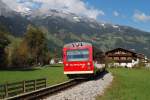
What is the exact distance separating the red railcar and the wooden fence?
27.9 ft

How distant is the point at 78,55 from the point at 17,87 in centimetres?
1514

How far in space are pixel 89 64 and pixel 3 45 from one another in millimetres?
58250

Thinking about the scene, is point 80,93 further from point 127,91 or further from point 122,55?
point 122,55

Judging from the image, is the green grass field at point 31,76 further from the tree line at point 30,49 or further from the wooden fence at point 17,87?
the tree line at point 30,49

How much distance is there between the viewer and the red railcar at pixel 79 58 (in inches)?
1545

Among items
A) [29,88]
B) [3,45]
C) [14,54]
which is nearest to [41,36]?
[14,54]

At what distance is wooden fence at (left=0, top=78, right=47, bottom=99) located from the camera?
23.2 metres

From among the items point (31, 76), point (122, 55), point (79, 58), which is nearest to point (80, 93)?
point (79, 58)

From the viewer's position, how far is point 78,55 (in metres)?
39.5

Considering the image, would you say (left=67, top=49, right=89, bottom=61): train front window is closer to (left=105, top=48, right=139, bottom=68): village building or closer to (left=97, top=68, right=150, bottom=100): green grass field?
(left=97, top=68, right=150, bottom=100): green grass field

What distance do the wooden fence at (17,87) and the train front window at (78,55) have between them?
8.49 metres

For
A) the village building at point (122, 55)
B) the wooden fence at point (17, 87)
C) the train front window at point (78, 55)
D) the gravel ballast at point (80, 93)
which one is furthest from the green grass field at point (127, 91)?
the village building at point (122, 55)

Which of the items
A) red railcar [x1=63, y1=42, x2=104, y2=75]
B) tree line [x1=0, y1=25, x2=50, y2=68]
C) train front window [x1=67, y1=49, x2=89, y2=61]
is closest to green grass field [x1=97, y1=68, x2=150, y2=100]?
red railcar [x1=63, y1=42, x2=104, y2=75]

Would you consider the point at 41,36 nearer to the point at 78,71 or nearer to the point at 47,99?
the point at 78,71
